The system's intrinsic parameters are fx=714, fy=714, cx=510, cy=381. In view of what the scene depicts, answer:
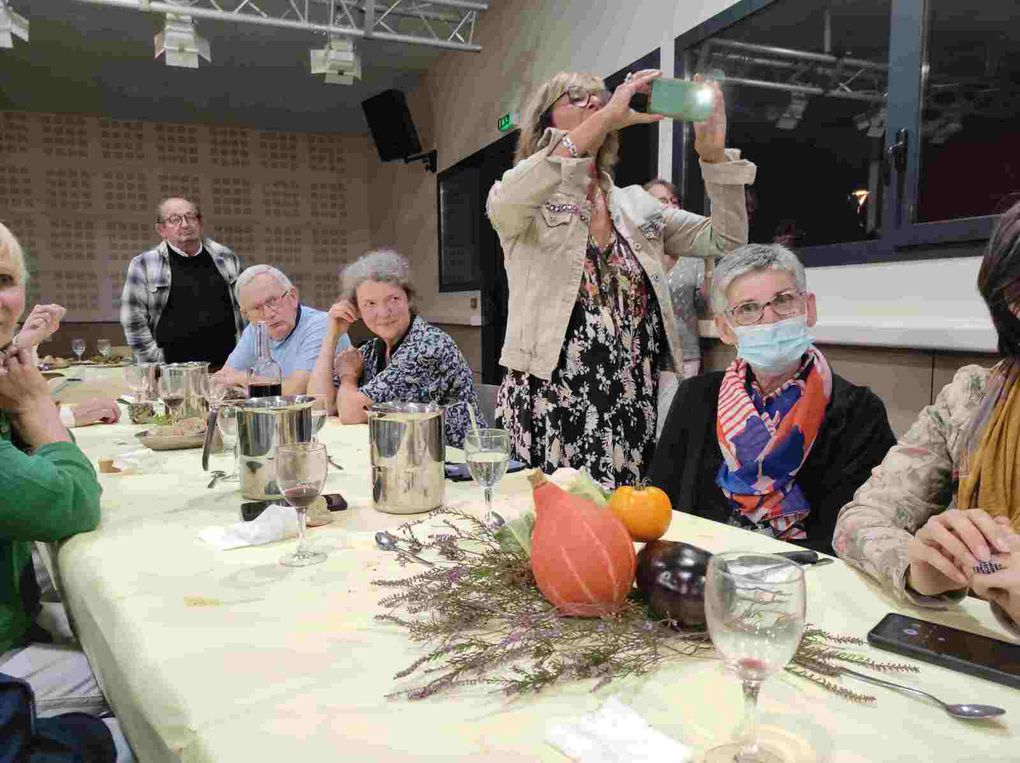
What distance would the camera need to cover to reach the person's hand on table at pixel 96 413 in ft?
7.54

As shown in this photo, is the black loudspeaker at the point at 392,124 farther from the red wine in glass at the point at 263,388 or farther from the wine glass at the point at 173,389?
the red wine in glass at the point at 263,388

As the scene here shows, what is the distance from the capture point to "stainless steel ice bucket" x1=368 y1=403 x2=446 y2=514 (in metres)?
1.25

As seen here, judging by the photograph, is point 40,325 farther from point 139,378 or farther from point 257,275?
point 257,275

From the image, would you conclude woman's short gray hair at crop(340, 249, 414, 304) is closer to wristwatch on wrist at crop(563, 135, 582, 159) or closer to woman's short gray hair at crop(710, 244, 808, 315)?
wristwatch on wrist at crop(563, 135, 582, 159)

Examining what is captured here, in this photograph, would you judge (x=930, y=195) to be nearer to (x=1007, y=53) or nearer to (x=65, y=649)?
(x=1007, y=53)

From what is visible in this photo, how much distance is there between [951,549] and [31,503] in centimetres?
128

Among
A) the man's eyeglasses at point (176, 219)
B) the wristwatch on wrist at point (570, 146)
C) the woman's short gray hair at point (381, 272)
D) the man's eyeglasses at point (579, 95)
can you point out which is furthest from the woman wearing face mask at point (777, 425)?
the man's eyeglasses at point (176, 219)

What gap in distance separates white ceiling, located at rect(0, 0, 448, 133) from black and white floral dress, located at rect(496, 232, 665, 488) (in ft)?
14.2

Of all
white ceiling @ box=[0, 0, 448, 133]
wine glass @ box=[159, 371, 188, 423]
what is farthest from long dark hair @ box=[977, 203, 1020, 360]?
white ceiling @ box=[0, 0, 448, 133]

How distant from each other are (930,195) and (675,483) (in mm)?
1452

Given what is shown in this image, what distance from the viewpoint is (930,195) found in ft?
7.71

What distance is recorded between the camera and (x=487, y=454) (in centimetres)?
116

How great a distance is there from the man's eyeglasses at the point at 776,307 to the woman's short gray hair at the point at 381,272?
1.25m

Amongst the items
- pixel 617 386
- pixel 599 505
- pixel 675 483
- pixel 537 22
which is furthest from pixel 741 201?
pixel 537 22
